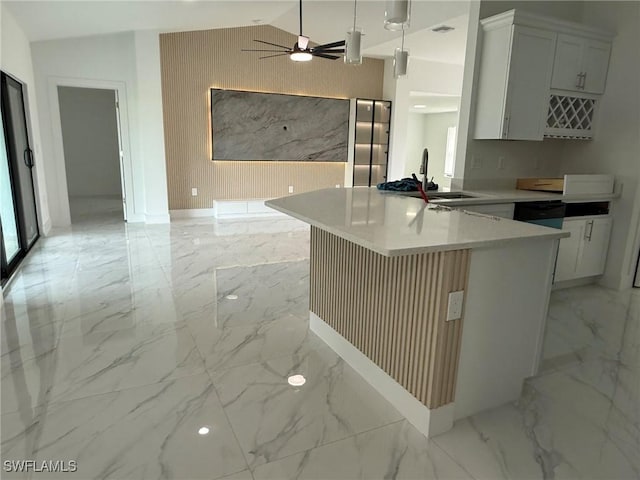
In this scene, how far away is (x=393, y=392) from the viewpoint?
7.04 ft

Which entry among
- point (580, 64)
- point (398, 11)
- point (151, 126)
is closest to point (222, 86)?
point (151, 126)

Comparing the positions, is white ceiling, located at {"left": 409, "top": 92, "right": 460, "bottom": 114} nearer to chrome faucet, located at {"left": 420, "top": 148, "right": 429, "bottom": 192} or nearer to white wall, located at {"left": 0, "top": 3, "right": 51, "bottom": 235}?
chrome faucet, located at {"left": 420, "top": 148, "right": 429, "bottom": 192}

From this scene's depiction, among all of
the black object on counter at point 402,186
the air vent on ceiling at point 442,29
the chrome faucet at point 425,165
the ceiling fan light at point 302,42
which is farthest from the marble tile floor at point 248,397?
the air vent on ceiling at point 442,29

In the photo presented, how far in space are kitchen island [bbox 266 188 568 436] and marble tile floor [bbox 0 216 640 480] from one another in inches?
6.0

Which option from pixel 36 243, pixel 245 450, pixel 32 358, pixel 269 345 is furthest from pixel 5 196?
pixel 245 450

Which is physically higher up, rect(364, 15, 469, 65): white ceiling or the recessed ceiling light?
rect(364, 15, 469, 65): white ceiling

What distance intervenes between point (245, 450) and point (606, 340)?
8.53 feet

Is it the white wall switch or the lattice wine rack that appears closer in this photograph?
the white wall switch

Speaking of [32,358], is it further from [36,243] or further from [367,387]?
[36,243]

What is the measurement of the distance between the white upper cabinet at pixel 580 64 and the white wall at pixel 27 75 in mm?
5212

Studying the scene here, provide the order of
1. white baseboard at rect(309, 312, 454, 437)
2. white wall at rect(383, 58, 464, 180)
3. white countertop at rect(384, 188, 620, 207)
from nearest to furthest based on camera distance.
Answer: white baseboard at rect(309, 312, 454, 437) → white countertop at rect(384, 188, 620, 207) → white wall at rect(383, 58, 464, 180)

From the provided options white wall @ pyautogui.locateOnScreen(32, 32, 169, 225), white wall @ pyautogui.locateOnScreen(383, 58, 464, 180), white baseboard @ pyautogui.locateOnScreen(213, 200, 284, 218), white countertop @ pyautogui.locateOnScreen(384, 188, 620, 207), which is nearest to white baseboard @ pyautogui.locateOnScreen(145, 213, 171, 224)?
white wall @ pyautogui.locateOnScreen(32, 32, 169, 225)

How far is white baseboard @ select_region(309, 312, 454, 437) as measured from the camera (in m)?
1.93

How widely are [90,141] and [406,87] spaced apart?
688cm
